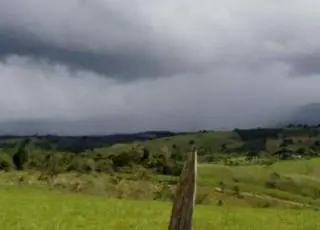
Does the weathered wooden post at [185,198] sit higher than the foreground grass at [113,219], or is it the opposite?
the weathered wooden post at [185,198]

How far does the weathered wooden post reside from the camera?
12188 mm

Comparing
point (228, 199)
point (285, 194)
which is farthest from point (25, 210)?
point (285, 194)

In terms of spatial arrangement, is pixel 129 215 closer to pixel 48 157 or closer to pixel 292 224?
pixel 292 224

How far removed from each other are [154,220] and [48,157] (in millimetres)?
156698

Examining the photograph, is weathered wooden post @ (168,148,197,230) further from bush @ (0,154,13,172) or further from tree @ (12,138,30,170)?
tree @ (12,138,30,170)

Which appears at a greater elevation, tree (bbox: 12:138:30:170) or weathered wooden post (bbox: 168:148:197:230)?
weathered wooden post (bbox: 168:148:197:230)

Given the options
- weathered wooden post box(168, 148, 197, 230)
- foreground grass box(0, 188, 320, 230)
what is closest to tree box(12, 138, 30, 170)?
foreground grass box(0, 188, 320, 230)

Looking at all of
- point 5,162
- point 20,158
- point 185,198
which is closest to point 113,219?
point 185,198

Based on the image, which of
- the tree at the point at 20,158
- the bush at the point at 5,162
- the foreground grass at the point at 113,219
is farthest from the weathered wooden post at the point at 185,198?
the tree at the point at 20,158

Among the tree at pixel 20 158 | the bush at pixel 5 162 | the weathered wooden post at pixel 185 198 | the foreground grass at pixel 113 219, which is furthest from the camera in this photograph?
the tree at pixel 20 158

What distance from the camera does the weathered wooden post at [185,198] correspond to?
12.2 m

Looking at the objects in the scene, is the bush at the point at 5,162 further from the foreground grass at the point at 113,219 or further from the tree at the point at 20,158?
the foreground grass at the point at 113,219

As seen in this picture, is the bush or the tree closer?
the bush

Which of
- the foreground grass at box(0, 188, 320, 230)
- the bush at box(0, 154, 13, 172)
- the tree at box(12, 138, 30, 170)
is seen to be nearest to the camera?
the foreground grass at box(0, 188, 320, 230)
